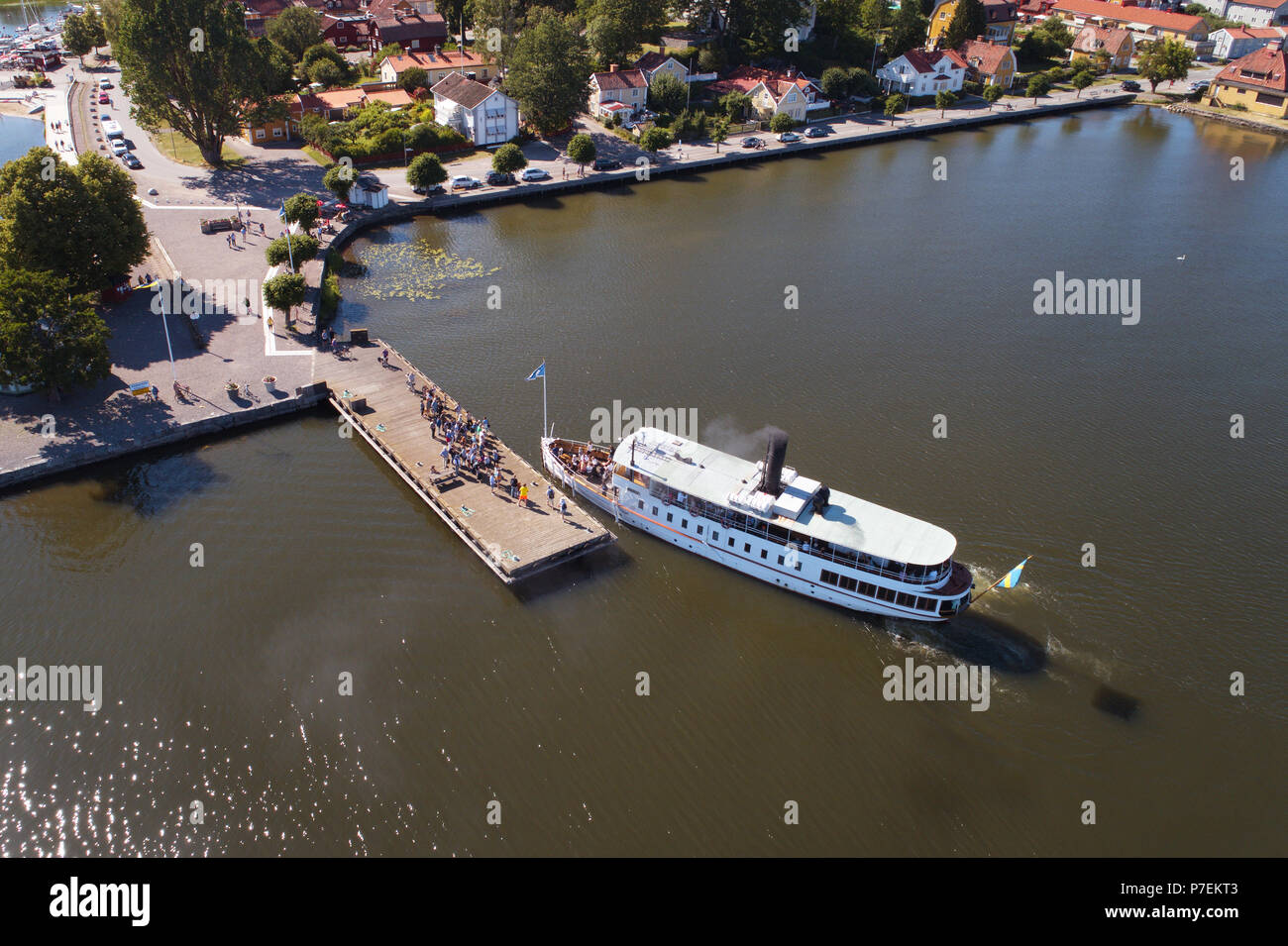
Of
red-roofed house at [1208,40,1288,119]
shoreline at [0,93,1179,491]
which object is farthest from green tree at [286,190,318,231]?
red-roofed house at [1208,40,1288,119]

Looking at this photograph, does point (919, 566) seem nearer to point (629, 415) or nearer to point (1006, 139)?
point (629, 415)

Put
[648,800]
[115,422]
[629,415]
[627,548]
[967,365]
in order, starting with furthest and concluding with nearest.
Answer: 1. [967,365]
2. [629,415]
3. [115,422]
4. [627,548]
5. [648,800]

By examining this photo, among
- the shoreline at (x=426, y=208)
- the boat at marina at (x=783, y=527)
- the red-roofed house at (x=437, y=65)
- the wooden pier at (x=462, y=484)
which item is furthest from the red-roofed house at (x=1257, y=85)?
the wooden pier at (x=462, y=484)

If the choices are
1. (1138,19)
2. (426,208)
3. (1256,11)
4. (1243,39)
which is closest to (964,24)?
(1138,19)

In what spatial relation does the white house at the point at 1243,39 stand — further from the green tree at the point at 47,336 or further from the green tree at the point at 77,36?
the green tree at the point at 77,36

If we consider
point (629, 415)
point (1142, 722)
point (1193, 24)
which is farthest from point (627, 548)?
point (1193, 24)
